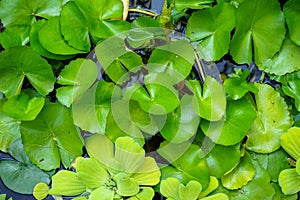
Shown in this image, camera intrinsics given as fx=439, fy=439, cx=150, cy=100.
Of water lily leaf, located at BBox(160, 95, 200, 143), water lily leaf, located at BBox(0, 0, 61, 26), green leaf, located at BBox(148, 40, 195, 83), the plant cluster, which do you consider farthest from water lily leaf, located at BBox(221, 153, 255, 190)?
water lily leaf, located at BBox(0, 0, 61, 26)

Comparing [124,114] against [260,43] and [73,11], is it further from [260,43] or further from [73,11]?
[260,43]

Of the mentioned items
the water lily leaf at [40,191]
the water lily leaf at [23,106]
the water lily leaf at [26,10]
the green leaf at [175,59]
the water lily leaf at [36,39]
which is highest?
the water lily leaf at [26,10]

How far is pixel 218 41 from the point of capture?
1.15 m

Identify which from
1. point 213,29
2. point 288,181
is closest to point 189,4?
point 213,29

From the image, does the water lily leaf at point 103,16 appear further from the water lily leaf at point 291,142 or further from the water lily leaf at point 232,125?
the water lily leaf at point 291,142

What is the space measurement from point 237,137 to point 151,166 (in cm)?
23

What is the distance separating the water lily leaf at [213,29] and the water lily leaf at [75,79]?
0.92 feet

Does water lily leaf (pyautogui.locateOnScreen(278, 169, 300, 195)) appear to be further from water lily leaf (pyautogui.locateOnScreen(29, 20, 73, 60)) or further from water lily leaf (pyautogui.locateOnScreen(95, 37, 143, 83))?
water lily leaf (pyautogui.locateOnScreen(29, 20, 73, 60))

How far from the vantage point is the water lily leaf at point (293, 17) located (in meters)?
1.14

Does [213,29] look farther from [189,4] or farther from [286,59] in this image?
[286,59]

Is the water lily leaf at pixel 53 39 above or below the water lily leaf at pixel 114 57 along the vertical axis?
above

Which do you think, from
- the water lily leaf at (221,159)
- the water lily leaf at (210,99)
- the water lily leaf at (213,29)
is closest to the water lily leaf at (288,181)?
the water lily leaf at (221,159)

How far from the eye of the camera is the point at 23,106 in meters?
1.13

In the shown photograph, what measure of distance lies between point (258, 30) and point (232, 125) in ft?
0.87
